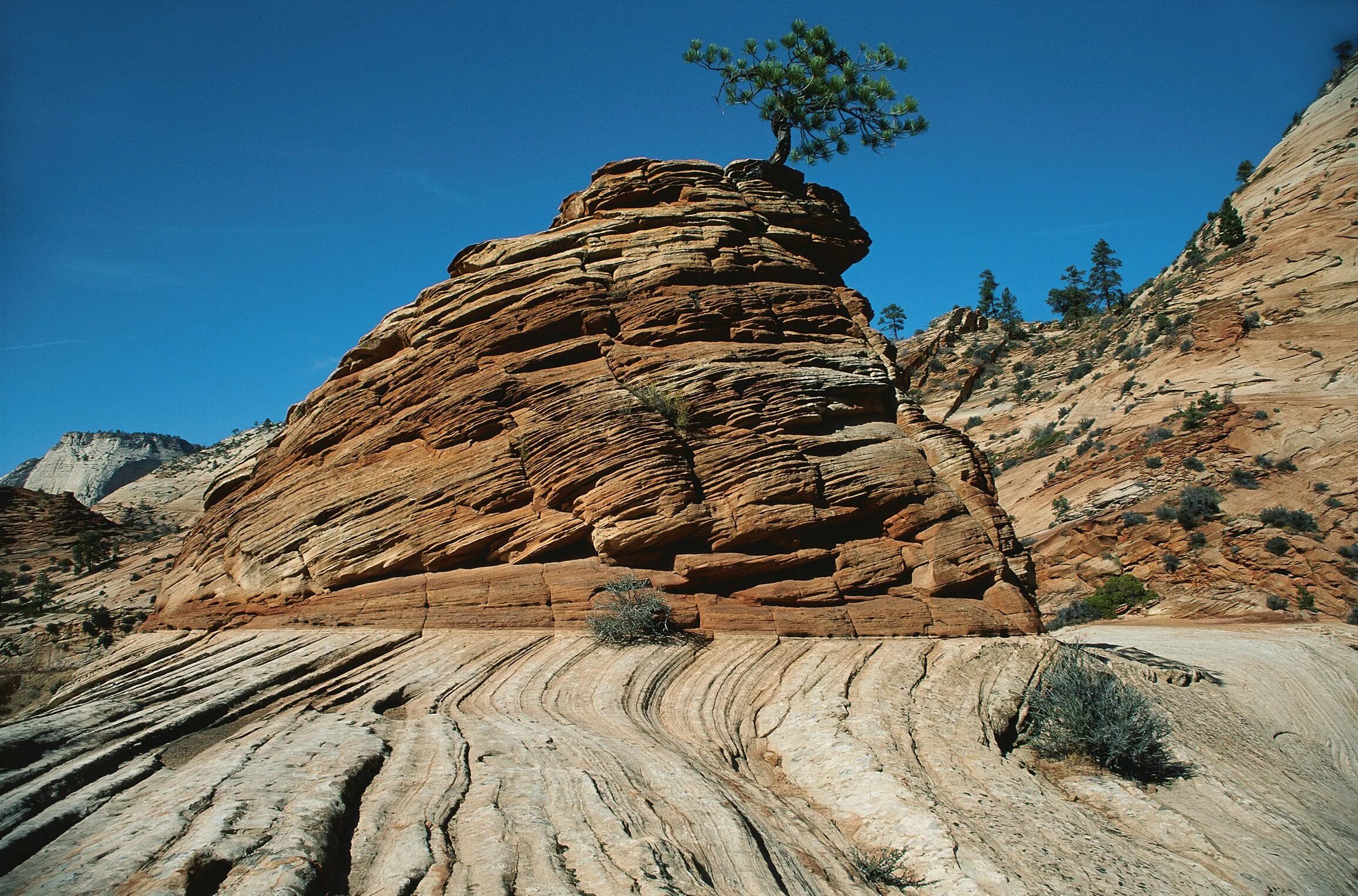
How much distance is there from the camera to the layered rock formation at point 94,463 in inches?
4887

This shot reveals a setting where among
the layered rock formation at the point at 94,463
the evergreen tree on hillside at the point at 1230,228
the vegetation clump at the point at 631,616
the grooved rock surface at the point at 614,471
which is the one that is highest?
the layered rock formation at the point at 94,463

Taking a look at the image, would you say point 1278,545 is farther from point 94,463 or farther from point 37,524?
point 94,463

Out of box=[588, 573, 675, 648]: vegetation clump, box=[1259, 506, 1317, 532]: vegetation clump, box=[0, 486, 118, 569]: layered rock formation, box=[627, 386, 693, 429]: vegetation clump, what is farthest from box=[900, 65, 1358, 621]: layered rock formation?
box=[0, 486, 118, 569]: layered rock formation

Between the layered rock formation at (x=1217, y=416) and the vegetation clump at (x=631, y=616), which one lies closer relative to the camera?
the vegetation clump at (x=631, y=616)

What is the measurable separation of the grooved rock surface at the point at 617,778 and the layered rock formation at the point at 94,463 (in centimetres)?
13604

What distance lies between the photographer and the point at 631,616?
12.4 meters

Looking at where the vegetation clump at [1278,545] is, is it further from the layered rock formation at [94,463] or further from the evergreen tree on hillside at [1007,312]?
the layered rock formation at [94,463]

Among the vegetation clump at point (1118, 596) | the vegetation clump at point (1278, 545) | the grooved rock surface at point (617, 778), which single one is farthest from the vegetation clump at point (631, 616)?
the vegetation clump at point (1278, 545)

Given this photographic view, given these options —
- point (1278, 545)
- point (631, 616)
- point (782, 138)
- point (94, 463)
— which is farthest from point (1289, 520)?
point (94, 463)

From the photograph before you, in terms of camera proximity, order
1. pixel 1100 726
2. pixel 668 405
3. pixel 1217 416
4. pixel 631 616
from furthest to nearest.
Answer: pixel 1217 416 → pixel 668 405 → pixel 631 616 → pixel 1100 726

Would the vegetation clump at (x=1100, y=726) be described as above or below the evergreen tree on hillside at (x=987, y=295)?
below

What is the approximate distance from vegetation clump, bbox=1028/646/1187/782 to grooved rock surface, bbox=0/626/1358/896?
0.92ft

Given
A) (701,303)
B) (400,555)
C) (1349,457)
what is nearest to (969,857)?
(400,555)

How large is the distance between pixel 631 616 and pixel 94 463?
15364 cm
